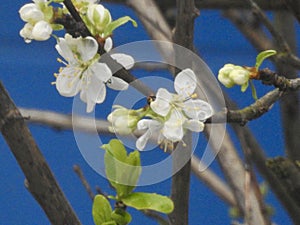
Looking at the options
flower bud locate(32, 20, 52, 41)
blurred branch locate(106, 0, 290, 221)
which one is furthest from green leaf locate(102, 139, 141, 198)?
blurred branch locate(106, 0, 290, 221)

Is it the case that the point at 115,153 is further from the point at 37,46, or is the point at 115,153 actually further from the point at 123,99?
the point at 37,46

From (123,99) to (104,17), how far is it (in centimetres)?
7

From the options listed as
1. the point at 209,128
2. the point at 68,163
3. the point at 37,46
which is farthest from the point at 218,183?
the point at 37,46

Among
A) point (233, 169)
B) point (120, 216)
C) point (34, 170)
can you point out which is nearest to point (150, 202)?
point (120, 216)

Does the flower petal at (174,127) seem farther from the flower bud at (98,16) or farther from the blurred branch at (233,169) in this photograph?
the blurred branch at (233,169)

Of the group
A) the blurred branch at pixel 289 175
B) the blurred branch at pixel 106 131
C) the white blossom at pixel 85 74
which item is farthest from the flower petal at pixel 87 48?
the blurred branch at pixel 106 131

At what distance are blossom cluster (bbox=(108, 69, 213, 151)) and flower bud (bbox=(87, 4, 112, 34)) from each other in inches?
2.6

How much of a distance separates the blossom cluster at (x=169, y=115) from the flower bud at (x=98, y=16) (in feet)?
0.22

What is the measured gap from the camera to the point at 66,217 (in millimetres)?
611

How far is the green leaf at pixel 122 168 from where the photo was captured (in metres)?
0.56

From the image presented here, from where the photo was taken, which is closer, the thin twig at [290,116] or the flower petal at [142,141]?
the flower petal at [142,141]

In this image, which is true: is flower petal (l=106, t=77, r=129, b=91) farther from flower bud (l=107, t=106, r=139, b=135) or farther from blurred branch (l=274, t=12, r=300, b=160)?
blurred branch (l=274, t=12, r=300, b=160)

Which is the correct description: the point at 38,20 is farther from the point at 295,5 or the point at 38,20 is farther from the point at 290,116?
the point at 290,116

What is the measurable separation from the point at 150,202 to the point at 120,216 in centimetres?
3
